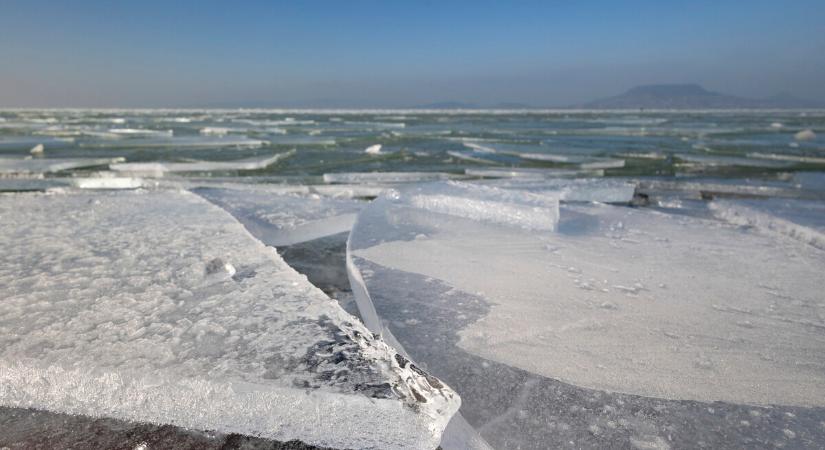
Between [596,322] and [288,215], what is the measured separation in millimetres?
1866

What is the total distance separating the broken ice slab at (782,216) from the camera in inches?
105

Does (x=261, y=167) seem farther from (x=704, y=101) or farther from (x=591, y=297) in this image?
(x=704, y=101)

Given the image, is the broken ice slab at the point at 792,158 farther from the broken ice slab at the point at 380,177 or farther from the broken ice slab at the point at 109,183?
the broken ice slab at the point at 109,183

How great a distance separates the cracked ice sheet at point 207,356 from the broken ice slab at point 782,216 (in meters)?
2.59

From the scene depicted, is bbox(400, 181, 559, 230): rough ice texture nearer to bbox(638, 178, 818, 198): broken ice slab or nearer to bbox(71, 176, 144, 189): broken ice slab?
bbox(638, 178, 818, 198): broken ice slab

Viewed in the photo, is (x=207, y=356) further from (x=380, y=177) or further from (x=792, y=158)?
(x=792, y=158)

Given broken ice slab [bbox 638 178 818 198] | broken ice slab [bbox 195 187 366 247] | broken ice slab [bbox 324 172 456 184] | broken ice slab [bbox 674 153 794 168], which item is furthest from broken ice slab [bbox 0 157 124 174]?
broken ice slab [bbox 674 153 794 168]

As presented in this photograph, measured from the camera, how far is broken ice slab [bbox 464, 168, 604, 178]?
5.97 metres

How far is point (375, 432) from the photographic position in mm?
904

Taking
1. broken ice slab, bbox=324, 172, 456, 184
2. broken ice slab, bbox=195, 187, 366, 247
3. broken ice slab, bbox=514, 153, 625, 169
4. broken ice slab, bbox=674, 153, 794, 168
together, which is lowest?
broken ice slab, bbox=324, 172, 456, 184

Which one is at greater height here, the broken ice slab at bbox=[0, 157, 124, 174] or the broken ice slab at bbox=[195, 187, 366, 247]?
the broken ice slab at bbox=[195, 187, 366, 247]

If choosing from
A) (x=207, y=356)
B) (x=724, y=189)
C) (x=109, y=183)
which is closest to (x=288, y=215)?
(x=207, y=356)

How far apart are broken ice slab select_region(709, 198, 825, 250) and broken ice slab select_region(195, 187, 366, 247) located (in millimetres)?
2439

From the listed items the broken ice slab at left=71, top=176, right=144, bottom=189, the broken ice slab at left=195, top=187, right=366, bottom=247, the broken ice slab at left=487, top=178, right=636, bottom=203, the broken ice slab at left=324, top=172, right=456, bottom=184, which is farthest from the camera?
the broken ice slab at left=324, top=172, right=456, bottom=184
